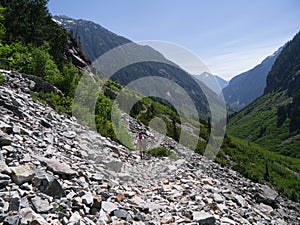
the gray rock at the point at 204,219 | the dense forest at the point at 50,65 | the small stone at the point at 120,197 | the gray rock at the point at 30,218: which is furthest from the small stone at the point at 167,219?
the dense forest at the point at 50,65

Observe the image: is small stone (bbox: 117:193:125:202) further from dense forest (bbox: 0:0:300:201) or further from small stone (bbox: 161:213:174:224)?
dense forest (bbox: 0:0:300:201)

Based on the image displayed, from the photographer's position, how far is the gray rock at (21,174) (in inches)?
329

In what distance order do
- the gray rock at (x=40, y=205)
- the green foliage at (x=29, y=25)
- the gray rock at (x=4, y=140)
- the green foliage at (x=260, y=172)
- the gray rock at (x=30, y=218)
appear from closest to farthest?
1. the gray rock at (x=30, y=218)
2. the gray rock at (x=40, y=205)
3. the gray rock at (x=4, y=140)
4. the green foliage at (x=260, y=172)
5. the green foliage at (x=29, y=25)

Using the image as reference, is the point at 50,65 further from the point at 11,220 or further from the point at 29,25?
the point at 11,220

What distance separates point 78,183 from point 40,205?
2702 mm

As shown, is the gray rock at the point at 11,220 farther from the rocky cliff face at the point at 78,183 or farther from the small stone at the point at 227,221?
the small stone at the point at 227,221

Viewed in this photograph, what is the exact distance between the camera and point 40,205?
783 centimetres

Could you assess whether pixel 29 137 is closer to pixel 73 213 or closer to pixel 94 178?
pixel 94 178

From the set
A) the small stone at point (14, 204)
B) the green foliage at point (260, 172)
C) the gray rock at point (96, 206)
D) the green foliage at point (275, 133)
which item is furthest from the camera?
the green foliage at point (275, 133)

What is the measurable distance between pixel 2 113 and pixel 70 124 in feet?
19.9

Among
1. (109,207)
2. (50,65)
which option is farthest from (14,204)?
(50,65)

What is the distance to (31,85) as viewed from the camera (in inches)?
881

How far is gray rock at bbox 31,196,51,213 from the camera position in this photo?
25.3 ft

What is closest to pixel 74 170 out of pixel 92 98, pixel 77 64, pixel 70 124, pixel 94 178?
pixel 94 178
